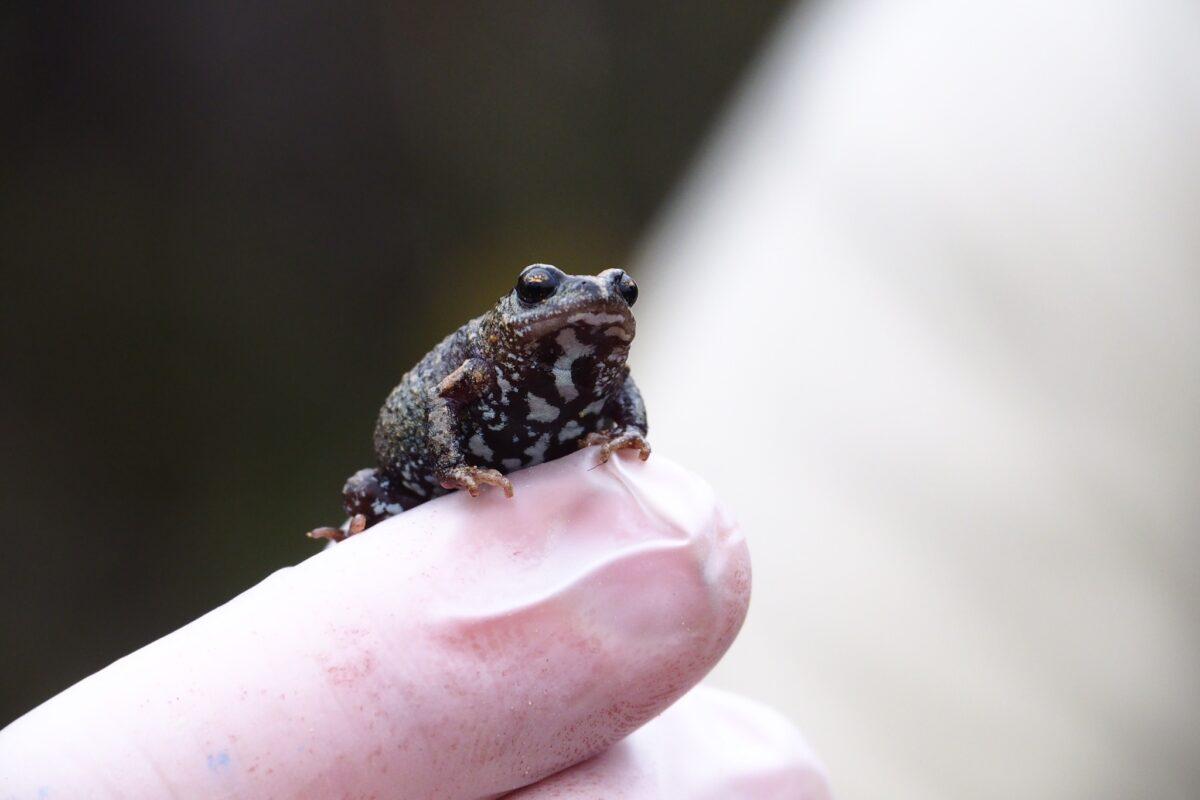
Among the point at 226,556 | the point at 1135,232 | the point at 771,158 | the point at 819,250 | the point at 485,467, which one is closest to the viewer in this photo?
the point at 485,467

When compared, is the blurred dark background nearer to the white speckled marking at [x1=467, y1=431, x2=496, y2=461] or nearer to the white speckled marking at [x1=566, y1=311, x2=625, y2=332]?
the white speckled marking at [x1=467, y1=431, x2=496, y2=461]

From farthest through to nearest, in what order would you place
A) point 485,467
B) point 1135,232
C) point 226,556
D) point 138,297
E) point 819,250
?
1. point 226,556
2. point 138,297
3. point 819,250
4. point 1135,232
5. point 485,467

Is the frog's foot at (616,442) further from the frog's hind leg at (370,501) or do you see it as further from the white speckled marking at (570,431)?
the frog's hind leg at (370,501)

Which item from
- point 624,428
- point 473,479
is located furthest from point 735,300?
point 473,479

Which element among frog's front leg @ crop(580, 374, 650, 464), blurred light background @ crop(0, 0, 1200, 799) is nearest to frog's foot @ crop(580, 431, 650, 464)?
frog's front leg @ crop(580, 374, 650, 464)

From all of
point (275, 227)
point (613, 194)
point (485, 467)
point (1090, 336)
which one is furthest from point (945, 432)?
point (275, 227)

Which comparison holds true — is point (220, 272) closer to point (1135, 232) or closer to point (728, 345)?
point (728, 345)
